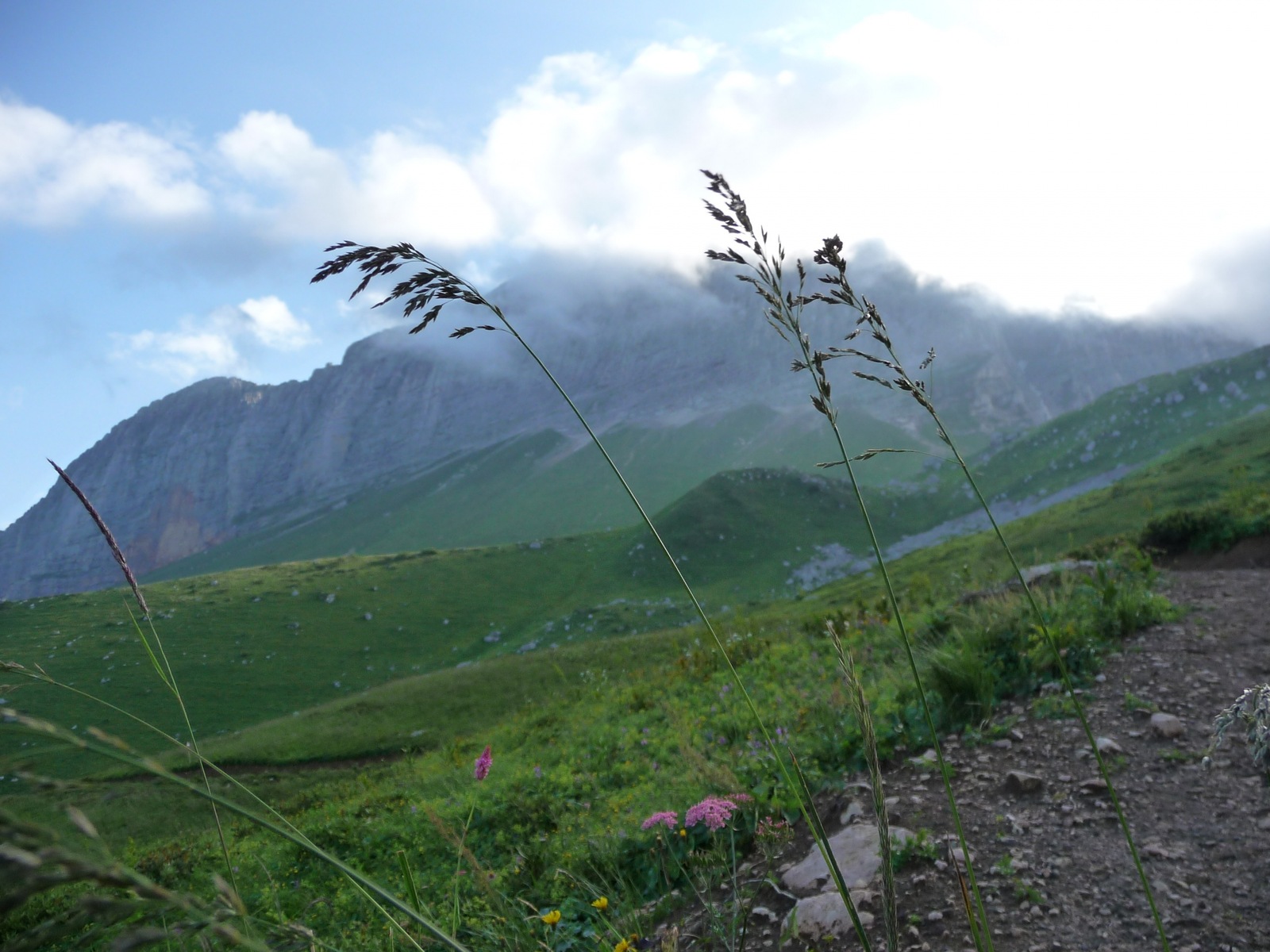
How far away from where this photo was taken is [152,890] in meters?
0.87

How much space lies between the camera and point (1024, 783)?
180 inches

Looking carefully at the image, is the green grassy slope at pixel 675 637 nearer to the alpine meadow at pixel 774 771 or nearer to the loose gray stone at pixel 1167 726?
the alpine meadow at pixel 774 771

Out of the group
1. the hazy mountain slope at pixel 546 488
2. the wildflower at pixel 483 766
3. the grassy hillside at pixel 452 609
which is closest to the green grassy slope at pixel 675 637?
the grassy hillside at pixel 452 609

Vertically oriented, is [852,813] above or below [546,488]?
below

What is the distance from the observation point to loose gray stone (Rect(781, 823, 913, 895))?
13.2ft

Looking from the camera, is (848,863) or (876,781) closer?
(876,781)

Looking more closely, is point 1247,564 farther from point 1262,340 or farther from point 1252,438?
point 1262,340

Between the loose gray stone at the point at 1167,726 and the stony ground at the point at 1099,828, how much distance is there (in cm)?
1

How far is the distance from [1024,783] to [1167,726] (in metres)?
1.32

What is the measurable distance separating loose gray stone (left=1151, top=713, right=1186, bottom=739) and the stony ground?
0.01 metres

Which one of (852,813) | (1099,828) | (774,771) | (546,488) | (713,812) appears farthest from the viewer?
(546,488)

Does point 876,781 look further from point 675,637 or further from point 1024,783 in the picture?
point 675,637

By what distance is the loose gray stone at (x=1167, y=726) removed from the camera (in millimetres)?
4945

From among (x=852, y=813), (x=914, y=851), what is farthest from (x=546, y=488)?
(x=914, y=851)
